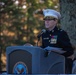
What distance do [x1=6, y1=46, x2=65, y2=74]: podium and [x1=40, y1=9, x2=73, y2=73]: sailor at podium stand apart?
479 mm

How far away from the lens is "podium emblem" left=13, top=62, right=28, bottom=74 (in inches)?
158

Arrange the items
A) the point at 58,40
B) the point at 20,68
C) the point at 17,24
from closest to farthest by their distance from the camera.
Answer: the point at 20,68
the point at 58,40
the point at 17,24

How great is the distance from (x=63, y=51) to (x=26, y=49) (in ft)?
2.08

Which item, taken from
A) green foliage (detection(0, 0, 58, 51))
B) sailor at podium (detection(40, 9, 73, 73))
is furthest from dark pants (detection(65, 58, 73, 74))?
green foliage (detection(0, 0, 58, 51))

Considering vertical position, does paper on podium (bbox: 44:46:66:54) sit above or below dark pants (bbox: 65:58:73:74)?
above

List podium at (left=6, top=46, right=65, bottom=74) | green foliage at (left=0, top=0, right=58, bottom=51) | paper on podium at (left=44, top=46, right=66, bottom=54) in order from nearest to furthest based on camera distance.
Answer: podium at (left=6, top=46, right=65, bottom=74) < paper on podium at (left=44, top=46, right=66, bottom=54) < green foliage at (left=0, top=0, right=58, bottom=51)

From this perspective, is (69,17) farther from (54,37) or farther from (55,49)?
(55,49)

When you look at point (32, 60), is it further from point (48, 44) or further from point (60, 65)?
point (48, 44)

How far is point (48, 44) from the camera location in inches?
188

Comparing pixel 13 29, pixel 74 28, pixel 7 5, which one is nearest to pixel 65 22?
pixel 74 28

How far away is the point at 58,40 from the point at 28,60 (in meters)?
0.76

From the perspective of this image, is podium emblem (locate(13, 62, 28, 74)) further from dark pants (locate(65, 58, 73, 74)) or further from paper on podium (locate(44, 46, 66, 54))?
dark pants (locate(65, 58, 73, 74))

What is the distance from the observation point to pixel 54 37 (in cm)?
472

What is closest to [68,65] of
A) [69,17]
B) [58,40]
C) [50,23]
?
[58,40]
